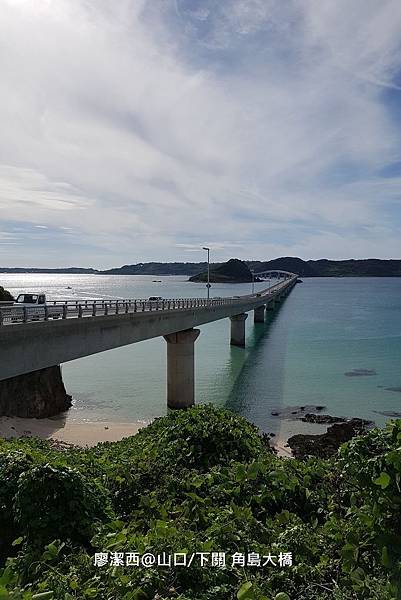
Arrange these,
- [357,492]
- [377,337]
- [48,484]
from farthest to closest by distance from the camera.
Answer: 1. [377,337]
2. [48,484]
3. [357,492]

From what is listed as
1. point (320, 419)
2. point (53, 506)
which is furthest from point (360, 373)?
point (53, 506)

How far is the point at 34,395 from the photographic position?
29.7 meters

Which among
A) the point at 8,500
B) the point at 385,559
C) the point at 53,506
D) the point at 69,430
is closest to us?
the point at 385,559

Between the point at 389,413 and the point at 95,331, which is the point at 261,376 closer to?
the point at 389,413

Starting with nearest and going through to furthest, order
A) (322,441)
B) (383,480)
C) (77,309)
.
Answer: (383,480), (77,309), (322,441)

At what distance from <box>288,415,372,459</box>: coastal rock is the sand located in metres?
9.37

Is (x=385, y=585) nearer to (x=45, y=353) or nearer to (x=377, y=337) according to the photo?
(x=45, y=353)

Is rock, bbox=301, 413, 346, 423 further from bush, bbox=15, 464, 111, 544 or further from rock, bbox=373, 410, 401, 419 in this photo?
bush, bbox=15, 464, 111, 544

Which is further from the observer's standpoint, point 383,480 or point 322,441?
point 322,441

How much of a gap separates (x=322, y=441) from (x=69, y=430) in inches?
562

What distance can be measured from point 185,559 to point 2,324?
12.2 meters

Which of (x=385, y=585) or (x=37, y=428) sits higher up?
(x=385, y=585)

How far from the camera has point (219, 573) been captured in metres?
6.05

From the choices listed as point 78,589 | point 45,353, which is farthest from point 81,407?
point 78,589
